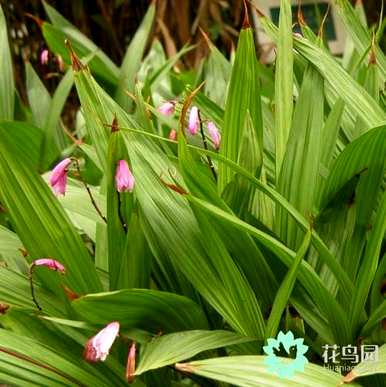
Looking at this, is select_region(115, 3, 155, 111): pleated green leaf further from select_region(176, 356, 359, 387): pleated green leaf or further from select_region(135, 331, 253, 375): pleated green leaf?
select_region(176, 356, 359, 387): pleated green leaf

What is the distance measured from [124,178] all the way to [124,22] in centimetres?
248

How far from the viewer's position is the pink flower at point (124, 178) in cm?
76

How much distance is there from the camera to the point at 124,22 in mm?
3133

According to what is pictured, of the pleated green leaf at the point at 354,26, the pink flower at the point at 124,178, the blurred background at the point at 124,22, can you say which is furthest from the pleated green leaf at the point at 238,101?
the blurred background at the point at 124,22

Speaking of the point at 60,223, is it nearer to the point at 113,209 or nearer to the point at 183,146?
the point at 113,209

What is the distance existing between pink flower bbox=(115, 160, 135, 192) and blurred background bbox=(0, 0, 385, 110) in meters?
1.99

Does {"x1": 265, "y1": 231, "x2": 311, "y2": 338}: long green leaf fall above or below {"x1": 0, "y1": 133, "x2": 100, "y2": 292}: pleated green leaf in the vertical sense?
below

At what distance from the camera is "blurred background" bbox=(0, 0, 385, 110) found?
2.85 m

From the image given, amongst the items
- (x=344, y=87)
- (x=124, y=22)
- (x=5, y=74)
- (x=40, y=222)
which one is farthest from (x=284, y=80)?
(x=124, y=22)

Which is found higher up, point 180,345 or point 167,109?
point 167,109

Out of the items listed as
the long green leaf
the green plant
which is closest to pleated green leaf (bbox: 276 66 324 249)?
the green plant

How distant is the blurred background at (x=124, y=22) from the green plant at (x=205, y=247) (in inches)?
73.9

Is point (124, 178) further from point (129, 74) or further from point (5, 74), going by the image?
point (129, 74)

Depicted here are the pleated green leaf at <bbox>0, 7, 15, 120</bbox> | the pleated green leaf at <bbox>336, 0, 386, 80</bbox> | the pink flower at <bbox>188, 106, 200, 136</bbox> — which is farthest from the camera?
the pleated green leaf at <bbox>0, 7, 15, 120</bbox>
